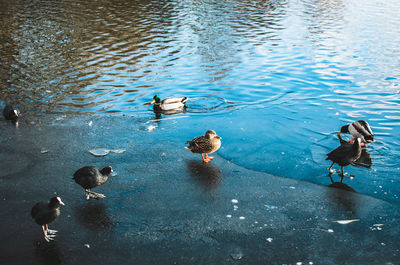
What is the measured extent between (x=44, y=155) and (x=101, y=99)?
470cm

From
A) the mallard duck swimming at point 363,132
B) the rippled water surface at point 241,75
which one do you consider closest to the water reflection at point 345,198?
the rippled water surface at point 241,75

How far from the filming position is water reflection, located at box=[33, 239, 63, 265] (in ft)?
16.6

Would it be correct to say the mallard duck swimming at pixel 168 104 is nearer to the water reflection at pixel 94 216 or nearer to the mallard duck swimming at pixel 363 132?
the mallard duck swimming at pixel 363 132

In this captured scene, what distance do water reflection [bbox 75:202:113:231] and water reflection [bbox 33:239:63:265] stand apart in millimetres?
606

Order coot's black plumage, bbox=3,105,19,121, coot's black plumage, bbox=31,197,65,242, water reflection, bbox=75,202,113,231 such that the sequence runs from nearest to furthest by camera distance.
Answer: coot's black plumage, bbox=31,197,65,242
water reflection, bbox=75,202,113,231
coot's black plumage, bbox=3,105,19,121

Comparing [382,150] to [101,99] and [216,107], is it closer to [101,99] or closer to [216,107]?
[216,107]

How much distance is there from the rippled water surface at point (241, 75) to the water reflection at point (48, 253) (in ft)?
13.5

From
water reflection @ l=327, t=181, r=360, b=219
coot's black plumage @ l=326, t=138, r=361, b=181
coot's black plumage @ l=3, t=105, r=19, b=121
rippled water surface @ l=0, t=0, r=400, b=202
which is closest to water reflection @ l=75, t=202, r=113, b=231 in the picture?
rippled water surface @ l=0, t=0, r=400, b=202

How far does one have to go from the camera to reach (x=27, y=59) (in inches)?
681

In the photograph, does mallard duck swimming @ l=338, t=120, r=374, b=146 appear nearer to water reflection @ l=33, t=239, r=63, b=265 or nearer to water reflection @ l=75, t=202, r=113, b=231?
water reflection @ l=75, t=202, r=113, b=231

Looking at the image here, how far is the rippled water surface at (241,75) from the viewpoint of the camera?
8845 mm

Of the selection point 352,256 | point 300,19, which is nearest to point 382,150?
point 352,256

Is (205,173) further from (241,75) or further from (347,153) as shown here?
(241,75)

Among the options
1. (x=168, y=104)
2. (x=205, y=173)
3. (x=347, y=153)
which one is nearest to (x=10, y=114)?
(x=168, y=104)
